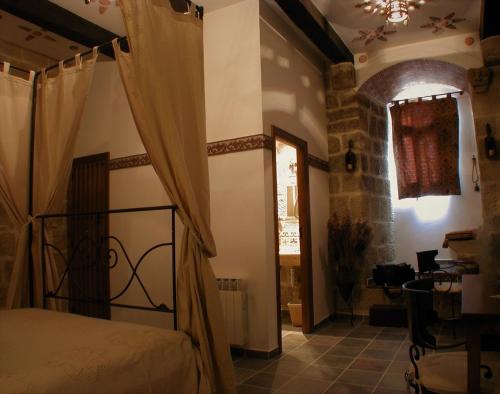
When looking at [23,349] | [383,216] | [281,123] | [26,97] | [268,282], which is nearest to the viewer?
[23,349]

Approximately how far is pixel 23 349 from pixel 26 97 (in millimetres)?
2131

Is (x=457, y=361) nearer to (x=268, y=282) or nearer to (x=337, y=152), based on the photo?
(x=268, y=282)

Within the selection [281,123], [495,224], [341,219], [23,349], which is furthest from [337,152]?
[23,349]

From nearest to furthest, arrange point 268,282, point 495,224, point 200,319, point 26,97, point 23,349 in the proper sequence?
point 23,349 < point 200,319 < point 26,97 < point 268,282 < point 495,224

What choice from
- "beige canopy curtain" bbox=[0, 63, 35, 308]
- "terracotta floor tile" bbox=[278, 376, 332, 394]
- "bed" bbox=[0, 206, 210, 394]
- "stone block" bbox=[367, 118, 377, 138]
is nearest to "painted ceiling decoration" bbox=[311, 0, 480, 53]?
"stone block" bbox=[367, 118, 377, 138]

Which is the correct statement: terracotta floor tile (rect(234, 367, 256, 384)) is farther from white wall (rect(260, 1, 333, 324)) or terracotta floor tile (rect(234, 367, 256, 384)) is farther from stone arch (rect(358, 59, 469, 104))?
stone arch (rect(358, 59, 469, 104))

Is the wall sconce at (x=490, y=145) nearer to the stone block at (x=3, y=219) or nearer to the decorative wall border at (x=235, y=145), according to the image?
the decorative wall border at (x=235, y=145)

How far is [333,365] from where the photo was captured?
3377 mm

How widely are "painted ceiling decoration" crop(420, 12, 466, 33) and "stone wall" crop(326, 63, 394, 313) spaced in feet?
3.19

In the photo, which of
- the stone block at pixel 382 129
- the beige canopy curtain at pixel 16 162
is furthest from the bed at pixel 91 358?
the stone block at pixel 382 129

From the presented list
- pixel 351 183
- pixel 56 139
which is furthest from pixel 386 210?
pixel 56 139

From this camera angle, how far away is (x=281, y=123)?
4.09m

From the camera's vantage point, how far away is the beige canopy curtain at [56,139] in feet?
9.58

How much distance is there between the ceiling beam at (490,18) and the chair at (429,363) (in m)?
3.35
